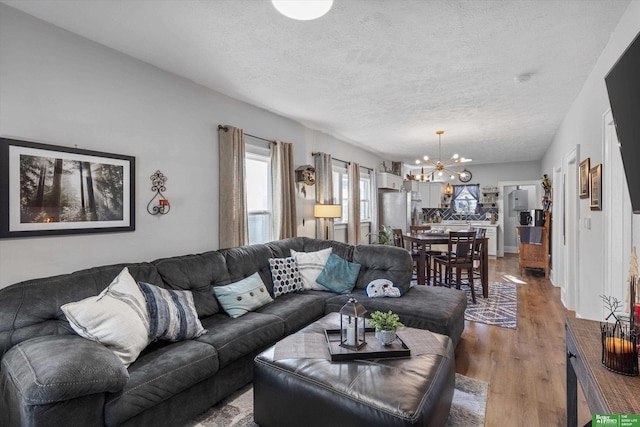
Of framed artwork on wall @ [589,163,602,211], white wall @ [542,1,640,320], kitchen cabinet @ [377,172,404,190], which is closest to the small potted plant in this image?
white wall @ [542,1,640,320]

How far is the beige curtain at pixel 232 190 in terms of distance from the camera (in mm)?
3541

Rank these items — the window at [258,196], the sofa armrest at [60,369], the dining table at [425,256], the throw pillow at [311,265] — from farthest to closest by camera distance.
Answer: the dining table at [425,256], the window at [258,196], the throw pillow at [311,265], the sofa armrest at [60,369]

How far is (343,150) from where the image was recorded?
6.13 metres

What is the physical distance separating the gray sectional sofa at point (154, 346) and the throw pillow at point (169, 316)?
69mm

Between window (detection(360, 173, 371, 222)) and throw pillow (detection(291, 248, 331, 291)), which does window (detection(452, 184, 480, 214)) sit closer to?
window (detection(360, 173, 371, 222))

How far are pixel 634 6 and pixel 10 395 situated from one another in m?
4.04

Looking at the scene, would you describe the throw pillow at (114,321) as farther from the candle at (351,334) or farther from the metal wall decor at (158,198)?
the candle at (351,334)

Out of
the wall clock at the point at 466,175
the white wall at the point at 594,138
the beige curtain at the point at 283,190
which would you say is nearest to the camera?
the white wall at the point at 594,138

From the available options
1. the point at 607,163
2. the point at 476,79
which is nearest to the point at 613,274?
the point at 607,163

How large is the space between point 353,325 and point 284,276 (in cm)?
158

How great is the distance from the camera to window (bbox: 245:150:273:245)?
162 inches

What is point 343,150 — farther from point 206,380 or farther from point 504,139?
point 206,380

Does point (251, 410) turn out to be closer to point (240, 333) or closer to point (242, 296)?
point (240, 333)

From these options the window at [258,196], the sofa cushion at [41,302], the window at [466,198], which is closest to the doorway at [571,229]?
the window at [258,196]
